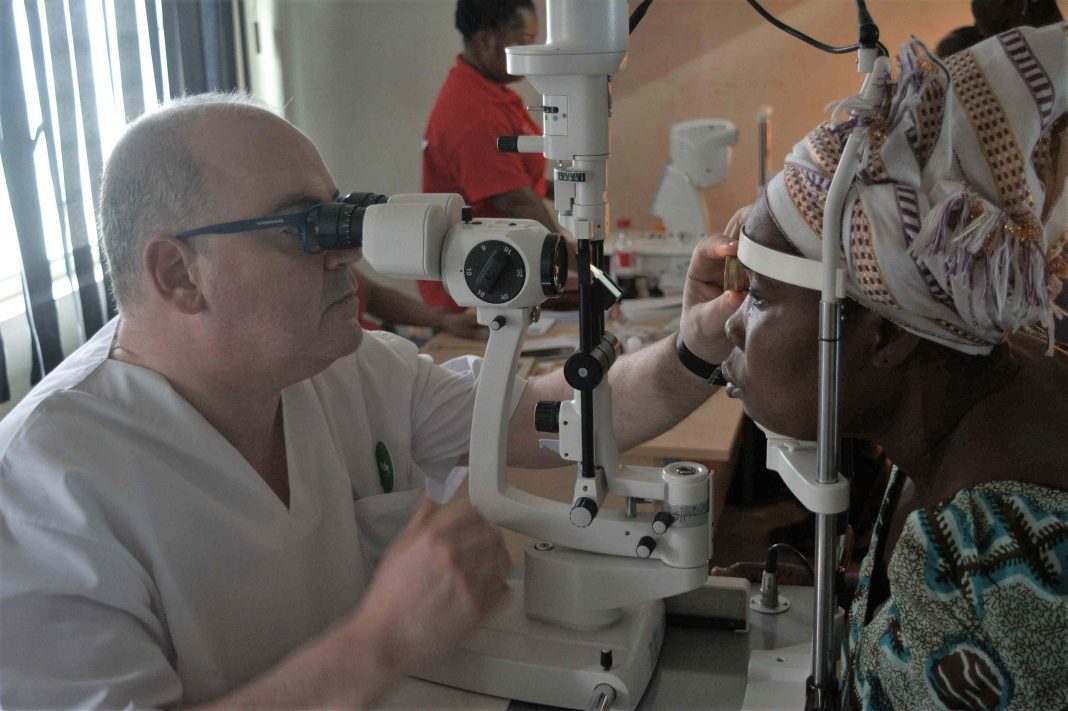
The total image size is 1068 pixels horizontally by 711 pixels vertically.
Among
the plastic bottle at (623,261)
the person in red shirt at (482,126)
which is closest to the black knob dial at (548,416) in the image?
the person in red shirt at (482,126)

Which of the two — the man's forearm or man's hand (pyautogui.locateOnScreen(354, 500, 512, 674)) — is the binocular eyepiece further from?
the man's forearm

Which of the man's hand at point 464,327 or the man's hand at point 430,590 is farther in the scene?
the man's hand at point 464,327

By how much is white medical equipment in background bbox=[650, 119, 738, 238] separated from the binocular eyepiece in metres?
2.10

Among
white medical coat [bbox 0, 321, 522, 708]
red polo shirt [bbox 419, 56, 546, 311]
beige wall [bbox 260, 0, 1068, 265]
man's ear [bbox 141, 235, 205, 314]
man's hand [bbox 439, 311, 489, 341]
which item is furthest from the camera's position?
beige wall [bbox 260, 0, 1068, 265]

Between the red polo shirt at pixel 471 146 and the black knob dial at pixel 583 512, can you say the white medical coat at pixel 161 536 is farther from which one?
the red polo shirt at pixel 471 146

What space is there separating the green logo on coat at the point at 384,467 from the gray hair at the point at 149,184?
418mm

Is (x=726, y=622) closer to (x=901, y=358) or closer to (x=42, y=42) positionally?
(x=901, y=358)

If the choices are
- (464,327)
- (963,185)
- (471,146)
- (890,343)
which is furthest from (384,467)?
(471,146)

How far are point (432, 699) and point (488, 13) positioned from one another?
2.50 metres

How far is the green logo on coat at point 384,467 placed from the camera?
148cm

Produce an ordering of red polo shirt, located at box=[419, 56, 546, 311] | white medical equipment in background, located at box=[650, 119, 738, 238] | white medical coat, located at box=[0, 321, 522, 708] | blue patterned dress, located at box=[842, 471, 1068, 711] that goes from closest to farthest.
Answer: blue patterned dress, located at box=[842, 471, 1068, 711]
white medical coat, located at box=[0, 321, 522, 708]
red polo shirt, located at box=[419, 56, 546, 311]
white medical equipment in background, located at box=[650, 119, 738, 238]

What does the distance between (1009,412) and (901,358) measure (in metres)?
0.12

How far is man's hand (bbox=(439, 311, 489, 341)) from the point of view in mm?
2750

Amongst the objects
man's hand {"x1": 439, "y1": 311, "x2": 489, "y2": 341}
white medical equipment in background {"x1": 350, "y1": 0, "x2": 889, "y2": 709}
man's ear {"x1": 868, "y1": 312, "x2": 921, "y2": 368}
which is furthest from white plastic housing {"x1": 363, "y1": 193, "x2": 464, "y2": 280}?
man's hand {"x1": 439, "y1": 311, "x2": 489, "y2": 341}
